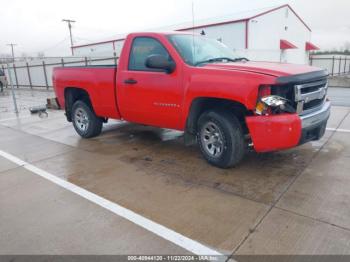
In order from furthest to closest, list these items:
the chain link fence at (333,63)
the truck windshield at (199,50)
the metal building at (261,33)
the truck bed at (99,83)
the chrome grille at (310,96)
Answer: the chain link fence at (333,63) → the metal building at (261,33) → the truck bed at (99,83) → the truck windshield at (199,50) → the chrome grille at (310,96)

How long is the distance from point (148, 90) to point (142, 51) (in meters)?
0.75

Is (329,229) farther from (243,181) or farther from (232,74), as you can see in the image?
(232,74)

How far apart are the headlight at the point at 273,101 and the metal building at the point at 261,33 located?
1337cm

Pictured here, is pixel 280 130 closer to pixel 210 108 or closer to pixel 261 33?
pixel 210 108

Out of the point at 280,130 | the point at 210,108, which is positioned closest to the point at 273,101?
the point at 280,130

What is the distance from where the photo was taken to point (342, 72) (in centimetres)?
3088

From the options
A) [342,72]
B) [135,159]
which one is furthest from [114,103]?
[342,72]

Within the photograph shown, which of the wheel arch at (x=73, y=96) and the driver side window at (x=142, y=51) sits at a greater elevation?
the driver side window at (x=142, y=51)

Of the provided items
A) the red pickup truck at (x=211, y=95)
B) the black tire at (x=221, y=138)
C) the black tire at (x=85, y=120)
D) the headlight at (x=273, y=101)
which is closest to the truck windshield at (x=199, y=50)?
the red pickup truck at (x=211, y=95)

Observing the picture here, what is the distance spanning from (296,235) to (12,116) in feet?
32.5

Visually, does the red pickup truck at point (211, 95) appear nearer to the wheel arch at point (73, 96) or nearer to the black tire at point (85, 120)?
the black tire at point (85, 120)

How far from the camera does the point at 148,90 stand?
4879mm

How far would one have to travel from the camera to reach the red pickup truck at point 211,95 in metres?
3.65

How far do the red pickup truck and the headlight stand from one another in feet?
0.04
